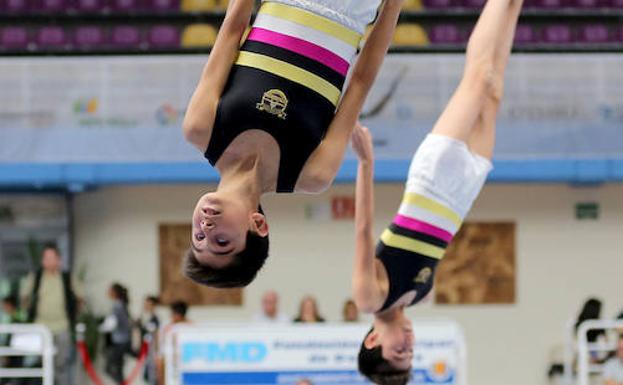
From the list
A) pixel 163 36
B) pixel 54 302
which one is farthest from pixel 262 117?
pixel 163 36

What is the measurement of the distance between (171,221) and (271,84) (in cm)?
877

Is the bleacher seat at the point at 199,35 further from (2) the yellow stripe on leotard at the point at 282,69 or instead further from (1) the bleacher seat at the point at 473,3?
(2) the yellow stripe on leotard at the point at 282,69

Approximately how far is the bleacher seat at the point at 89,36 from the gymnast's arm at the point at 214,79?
925 centimetres

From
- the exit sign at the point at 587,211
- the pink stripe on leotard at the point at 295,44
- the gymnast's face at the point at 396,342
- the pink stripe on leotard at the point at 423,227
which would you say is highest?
the exit sign at the point at 587,211

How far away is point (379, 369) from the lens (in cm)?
674

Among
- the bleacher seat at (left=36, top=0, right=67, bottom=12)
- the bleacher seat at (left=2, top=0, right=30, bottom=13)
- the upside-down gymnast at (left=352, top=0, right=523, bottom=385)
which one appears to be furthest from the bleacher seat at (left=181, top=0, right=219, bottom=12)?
the upside-down gymnast at (left=352, top=0, right=523, bottom=385)

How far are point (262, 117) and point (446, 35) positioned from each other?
9.48 meters

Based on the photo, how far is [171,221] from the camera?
1318 cm

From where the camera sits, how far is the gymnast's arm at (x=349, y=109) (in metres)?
4.62

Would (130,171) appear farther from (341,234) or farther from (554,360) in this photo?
(554,360)

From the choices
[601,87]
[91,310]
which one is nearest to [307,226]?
[91,310]

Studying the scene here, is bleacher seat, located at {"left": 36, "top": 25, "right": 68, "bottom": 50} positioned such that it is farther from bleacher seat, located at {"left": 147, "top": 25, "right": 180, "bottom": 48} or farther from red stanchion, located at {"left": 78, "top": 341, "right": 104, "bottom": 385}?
red stanchion, located at {"left": 78, "top": 341, "right": 104, "bottom": 385}

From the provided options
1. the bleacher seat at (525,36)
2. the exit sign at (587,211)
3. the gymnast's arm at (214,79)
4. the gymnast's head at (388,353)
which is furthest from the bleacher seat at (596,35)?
the gymnast's arm at (214,79)

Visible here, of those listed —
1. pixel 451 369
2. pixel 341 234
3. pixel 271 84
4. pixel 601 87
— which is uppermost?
pixel 601 87
